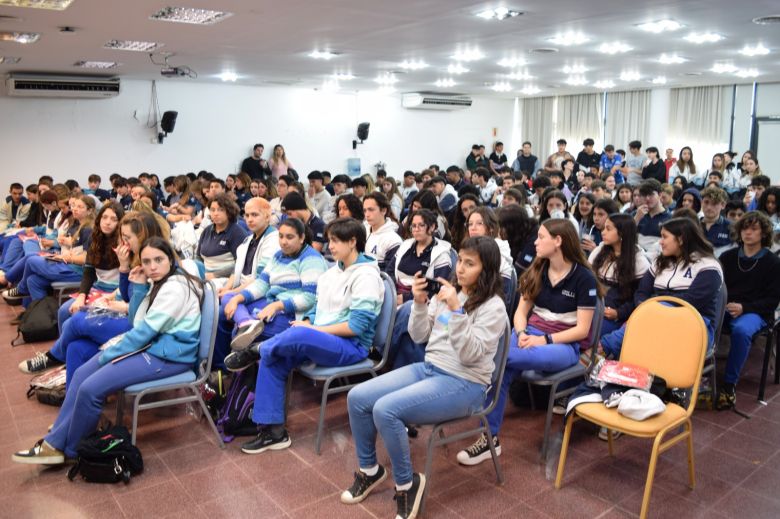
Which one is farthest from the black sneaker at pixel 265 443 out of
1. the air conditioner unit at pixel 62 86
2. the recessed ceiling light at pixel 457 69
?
the air conditioner unit at pixel 62 86

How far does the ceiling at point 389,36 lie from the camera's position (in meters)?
5.59

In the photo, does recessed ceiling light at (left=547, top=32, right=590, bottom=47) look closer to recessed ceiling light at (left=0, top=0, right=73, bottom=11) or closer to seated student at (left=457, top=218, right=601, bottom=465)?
seated student at (left=457, top=218, right=601, bottom=465)

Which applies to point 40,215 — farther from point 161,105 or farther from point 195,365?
point 195,365

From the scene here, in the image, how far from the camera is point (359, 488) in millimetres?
2803

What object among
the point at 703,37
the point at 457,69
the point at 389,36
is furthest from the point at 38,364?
the point at 457,69

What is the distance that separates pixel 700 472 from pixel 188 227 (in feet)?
14.1

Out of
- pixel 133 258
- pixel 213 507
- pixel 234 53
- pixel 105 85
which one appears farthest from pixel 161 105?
pixel 213 507

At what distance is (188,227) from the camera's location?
560cm

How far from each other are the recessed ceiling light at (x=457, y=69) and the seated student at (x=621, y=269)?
20.3 ft

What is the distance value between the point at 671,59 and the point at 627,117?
5.37 m

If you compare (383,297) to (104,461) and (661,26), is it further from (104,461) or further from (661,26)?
(661,26)

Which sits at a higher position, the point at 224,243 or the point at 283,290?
the point at 224,243

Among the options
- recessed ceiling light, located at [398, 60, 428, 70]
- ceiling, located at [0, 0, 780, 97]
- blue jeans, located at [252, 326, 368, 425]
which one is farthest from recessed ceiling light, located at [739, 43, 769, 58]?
blue jeans, located at [252, 326, 368, 425]

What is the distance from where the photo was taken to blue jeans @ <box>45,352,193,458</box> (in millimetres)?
3004
